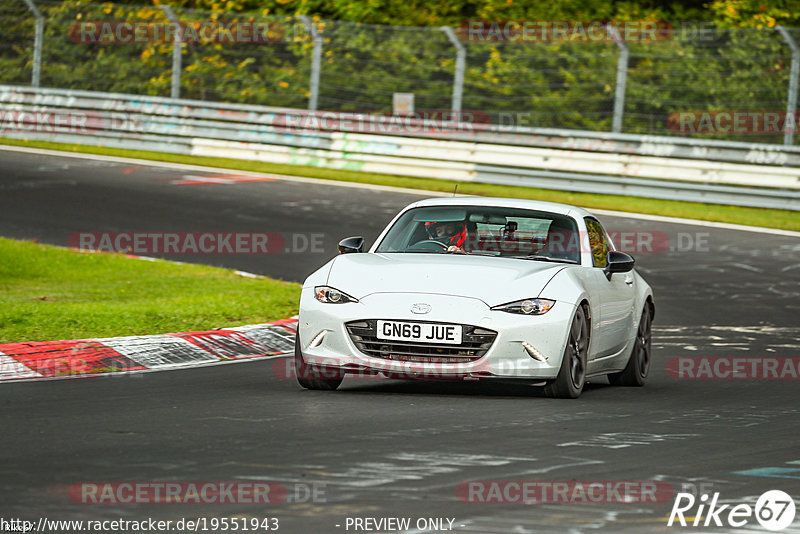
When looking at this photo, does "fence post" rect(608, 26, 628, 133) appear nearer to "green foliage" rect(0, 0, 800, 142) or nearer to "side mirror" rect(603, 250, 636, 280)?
"green foliage" rect(0, 0, 800, 142)

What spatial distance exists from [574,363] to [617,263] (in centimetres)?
109

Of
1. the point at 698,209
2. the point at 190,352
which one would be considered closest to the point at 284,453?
the point at 190,352

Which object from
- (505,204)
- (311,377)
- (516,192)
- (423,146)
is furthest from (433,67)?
(311,377)

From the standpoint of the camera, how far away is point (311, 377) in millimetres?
9703

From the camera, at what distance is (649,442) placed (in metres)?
7.85

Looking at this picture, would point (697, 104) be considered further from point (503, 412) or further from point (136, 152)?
point (503, 412)

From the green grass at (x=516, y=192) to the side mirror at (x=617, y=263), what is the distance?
1277 centimetres

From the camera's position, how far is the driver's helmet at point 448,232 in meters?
10.4

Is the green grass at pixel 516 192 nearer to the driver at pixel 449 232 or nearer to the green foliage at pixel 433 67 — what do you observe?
the green foliage at pixel 433 67

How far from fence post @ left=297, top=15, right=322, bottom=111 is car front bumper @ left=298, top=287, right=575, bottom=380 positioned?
743 inches

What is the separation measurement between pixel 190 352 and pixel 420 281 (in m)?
2.70

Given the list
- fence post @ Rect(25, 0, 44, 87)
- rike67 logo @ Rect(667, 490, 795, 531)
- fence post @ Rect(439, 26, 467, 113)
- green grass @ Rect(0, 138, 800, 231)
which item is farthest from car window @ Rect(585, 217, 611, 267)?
fence post @ Rect(25, 0, 44, 87)

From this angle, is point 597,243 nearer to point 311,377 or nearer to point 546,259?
point 546,259

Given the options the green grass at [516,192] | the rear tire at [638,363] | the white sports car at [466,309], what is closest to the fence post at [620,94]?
the green grass at [516,192]
